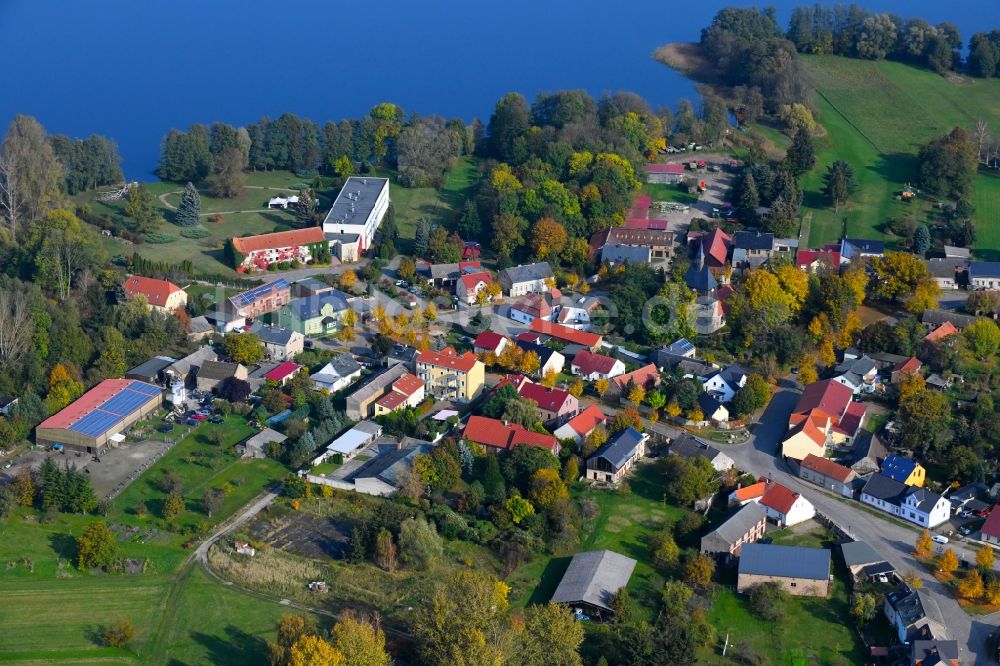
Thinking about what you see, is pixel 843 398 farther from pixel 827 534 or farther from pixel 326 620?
pixel 326 620

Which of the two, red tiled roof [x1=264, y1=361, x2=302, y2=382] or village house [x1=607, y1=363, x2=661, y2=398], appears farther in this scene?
red tiled roof [x1=264, y1=361, x2=302, y2=382]

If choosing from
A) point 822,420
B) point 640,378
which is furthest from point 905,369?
point 640,378


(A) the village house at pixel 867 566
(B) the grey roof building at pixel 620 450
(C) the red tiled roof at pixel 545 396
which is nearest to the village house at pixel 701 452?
(B) the grey roof building at pixel 620 450

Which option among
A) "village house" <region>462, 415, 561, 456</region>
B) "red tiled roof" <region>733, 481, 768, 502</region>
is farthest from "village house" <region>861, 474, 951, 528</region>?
"village house" <region>462, 415, 561, 456</region>

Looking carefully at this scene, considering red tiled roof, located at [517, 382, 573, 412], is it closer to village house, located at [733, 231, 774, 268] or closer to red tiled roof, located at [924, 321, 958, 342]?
red tiled roof, located at [924, 321, 958, 342]

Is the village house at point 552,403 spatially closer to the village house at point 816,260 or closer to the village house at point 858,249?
the village house at point 816,260

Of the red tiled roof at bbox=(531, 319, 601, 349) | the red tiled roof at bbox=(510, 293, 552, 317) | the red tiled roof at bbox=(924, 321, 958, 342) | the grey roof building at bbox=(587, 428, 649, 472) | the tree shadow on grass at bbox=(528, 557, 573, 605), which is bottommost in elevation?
the tree shadow on grass at bbox=(528, 557, 573, 605)

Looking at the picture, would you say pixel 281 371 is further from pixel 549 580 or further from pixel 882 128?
pixel 882 128

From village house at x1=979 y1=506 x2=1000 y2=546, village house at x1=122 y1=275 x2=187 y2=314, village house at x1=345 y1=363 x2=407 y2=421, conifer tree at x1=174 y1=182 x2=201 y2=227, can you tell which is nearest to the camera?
village house at x1=979 y1=506 x2=1000 y2=546
